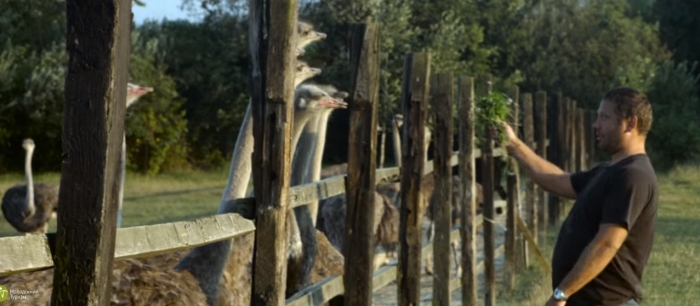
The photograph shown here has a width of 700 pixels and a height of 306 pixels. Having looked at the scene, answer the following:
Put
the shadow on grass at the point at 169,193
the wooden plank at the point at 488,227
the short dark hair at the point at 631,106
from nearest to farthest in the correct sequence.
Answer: the short dark hair at the point at 631,106 < the wooden plank at the point at 488,227 < the shadow on grass at the point at 169,193

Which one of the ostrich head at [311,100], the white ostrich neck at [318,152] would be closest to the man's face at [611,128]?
the ostrich head at [311,100]

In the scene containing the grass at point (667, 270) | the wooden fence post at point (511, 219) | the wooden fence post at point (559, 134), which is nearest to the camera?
the grass at point (667, 270)

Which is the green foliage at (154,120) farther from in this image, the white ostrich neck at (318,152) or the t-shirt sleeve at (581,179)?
the t-shirt sleeve at (581,179)

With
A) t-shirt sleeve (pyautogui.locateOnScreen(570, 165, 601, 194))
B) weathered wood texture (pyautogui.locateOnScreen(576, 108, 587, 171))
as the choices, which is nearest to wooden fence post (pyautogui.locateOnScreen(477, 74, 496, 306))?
t-shirt sleeve (pyautogui.locateOnScreen(570, 165, 601, 194))

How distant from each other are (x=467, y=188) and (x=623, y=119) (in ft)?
12.4

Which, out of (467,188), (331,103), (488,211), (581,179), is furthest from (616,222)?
(488,211)

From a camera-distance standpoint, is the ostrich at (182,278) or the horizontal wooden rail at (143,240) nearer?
the horizontal wooden rail at (143,240)

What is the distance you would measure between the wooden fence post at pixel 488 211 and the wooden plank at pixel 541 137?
3641 millimetres

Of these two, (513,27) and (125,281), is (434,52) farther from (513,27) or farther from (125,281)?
(125,281)

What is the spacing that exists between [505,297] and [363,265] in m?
4.93

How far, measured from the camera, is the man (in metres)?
4.41

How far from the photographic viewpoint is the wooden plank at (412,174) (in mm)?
6099

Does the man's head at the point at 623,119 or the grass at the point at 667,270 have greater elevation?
the man's head at the point at 623,119

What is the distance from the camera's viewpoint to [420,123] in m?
6.37
